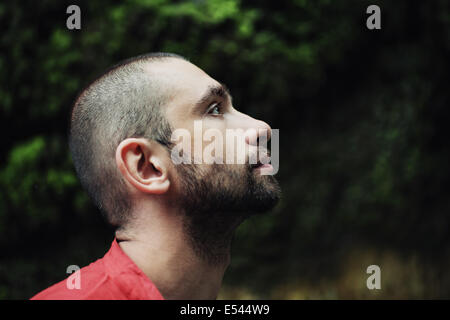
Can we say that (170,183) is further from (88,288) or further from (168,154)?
(88,288)

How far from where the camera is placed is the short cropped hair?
73.2 inches

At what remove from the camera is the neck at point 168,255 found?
5.88 feet

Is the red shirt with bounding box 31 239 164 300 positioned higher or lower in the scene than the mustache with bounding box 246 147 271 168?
lower

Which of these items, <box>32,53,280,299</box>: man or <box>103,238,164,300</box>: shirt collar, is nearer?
<box>103,238,164,300</box>: shirt collar

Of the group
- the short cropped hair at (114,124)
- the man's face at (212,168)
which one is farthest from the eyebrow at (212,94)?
the short cropped hair at (114,124)

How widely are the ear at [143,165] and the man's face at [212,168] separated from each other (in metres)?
0.06

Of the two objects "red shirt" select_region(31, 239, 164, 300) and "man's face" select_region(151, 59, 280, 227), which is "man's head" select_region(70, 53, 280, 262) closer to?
"man's face" select_region(151, 59, 280, 227)

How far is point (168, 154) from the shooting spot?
1.83m

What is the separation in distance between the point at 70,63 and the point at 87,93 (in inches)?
105

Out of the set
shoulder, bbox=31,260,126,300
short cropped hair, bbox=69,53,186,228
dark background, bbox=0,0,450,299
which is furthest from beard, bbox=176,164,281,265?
dark background, bbox=0,0,450,299

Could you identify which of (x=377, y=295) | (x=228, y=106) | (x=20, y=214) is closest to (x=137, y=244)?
(x=228, y=106)

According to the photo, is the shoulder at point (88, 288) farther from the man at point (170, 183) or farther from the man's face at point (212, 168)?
the man's face at point (212, 168)

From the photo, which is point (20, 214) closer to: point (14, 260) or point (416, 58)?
point (14, 260)

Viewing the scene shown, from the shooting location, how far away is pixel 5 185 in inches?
170
